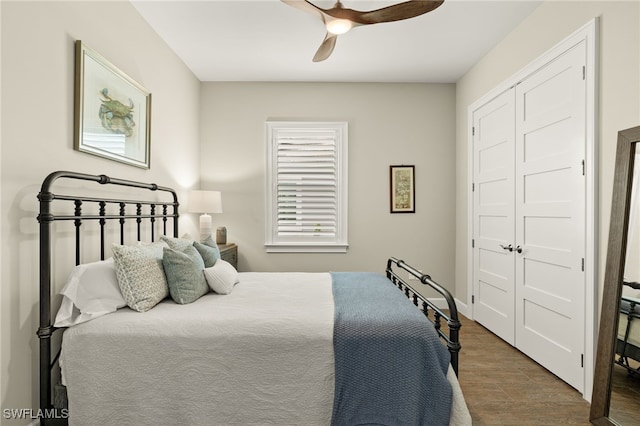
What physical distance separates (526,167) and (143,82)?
3346 millimetres

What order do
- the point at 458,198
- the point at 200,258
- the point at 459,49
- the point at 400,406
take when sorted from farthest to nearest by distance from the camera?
the point at 458,198, the point at 459,49, the point at 200,258, the point at 400,406

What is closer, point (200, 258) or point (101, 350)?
point (101, 350)

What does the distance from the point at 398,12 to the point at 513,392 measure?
8.69 feet

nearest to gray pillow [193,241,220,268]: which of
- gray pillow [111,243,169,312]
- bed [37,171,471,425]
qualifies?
gray pillow [111,243,169,312]

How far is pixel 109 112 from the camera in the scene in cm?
244

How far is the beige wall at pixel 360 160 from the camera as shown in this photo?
14.2ft

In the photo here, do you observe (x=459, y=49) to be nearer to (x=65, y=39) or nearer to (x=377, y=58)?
(x=377, y=58)

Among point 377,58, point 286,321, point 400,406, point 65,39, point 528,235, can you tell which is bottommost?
point 400,406

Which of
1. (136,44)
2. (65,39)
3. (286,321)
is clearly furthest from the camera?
(136,44)

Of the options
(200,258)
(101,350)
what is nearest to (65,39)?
(200,258)

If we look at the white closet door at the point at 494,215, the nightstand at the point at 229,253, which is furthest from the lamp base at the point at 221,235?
the white closet door at the point at 494,215

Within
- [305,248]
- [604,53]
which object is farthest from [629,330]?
[305,248]

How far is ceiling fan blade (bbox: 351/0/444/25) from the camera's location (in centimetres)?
206

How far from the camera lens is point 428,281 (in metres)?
2.11
